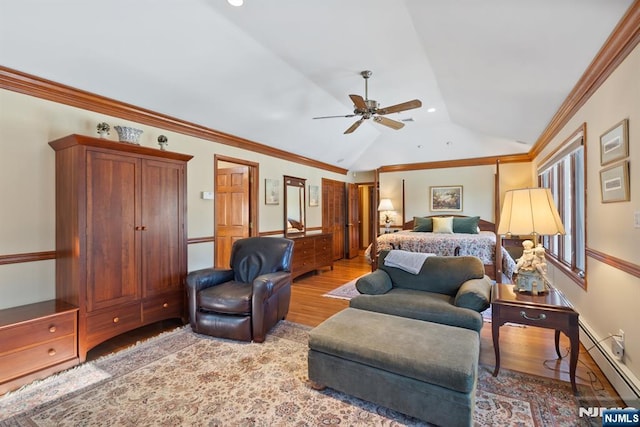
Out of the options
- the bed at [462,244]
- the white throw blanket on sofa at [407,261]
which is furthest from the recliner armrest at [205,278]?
the bed at [462,244]

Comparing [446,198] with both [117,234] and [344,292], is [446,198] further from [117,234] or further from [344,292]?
[117,234]

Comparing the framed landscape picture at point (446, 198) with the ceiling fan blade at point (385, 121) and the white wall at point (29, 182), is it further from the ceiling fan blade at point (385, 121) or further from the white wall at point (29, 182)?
the white wall at point (29, 182)

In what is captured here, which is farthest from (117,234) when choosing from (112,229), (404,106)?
(404,106)

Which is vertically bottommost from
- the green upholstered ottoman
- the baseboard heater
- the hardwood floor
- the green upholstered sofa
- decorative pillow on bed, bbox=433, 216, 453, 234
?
the hardwood floor

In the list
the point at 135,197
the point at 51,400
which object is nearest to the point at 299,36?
the point at 135,197

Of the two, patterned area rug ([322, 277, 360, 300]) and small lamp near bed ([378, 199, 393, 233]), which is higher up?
small lamp near bed ([378, 199, 393, 233])

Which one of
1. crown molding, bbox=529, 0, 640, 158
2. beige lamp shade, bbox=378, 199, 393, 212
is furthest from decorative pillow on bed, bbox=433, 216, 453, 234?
crown molding, bbox=529, 0, 640, 158

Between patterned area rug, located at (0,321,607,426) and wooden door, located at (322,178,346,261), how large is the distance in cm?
491

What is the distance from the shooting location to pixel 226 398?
2.03m

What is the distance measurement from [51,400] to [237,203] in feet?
11.5

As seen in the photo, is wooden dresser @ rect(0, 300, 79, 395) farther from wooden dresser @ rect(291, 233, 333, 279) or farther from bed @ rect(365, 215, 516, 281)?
bed @ rect(365, 215, 516, 281)

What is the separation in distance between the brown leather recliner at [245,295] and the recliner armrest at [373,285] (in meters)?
0.89

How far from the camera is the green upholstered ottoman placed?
5.33 feet

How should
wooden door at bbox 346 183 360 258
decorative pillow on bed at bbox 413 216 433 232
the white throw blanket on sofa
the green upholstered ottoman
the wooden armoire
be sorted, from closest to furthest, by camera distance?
1. the green upholstered ottoman
2. the wooden armoire
3. the white throw blanket on sofa
4. decorative pillow on bed at bbox 413 216 433 232
5. wooden door at bbox 346 183 360 258
